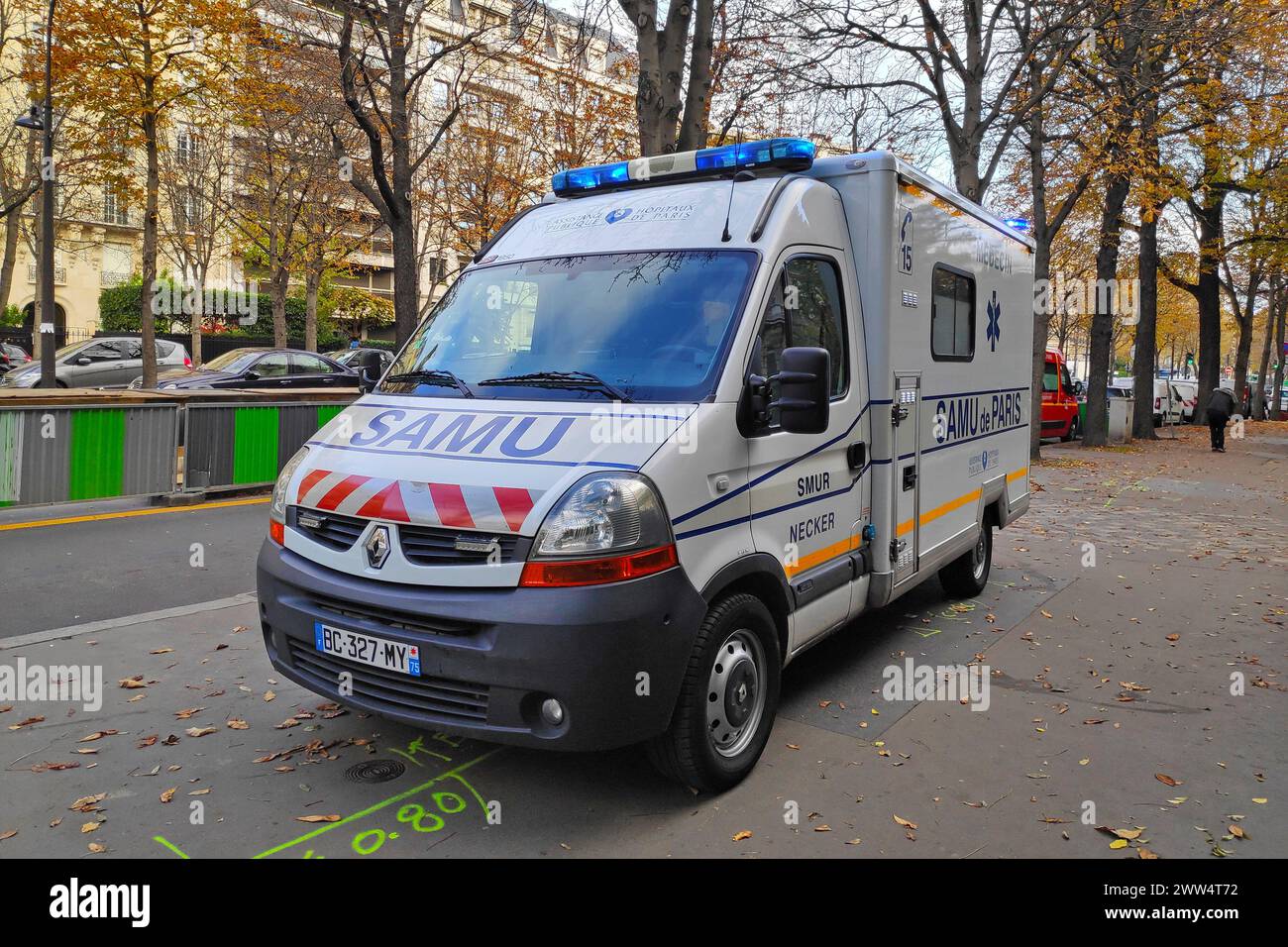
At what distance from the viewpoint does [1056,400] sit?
84.0 feet

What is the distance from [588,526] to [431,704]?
2.97 ft

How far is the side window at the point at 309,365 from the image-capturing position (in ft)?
64.1

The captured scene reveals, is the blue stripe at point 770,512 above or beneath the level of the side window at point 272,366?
beneath

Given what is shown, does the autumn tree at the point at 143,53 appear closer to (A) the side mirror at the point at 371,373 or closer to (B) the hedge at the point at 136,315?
(A) the side mirror at the point at 371,373

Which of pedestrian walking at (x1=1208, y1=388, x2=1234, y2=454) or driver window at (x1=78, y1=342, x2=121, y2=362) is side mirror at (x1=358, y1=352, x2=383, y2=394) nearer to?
driver window at (x1=78, y1=342, x2=121, y2=362)

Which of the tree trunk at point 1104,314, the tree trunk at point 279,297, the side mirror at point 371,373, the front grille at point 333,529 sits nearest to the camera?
the front grille at point 333,529

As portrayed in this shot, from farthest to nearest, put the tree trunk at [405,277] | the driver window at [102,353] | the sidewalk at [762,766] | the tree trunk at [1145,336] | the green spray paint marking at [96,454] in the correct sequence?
the tree trunk at [1145,336] < the driver window at [102,353] < the tree trunk at [405,277] < the green spray paint marking at [96,454] < the sidewalk at [762,766]

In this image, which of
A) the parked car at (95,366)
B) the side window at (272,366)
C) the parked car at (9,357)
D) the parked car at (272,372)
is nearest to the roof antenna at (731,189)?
the parked car at (272,372)

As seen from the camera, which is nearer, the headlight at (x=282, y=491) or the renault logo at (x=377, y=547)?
the renault logo at (x=377, y=547)

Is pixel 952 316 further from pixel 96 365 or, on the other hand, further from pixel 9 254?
pixel 9 254

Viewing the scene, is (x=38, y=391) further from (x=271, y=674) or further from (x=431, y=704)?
(x=431, y=704)

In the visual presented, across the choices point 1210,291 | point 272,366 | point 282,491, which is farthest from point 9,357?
point 1210,291
